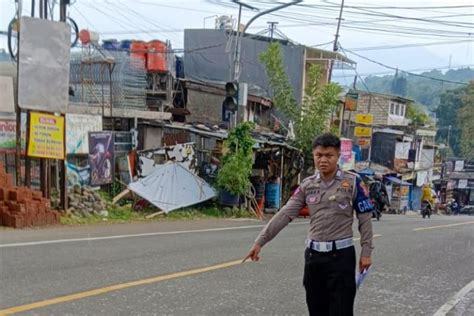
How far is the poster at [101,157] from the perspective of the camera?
18.4m

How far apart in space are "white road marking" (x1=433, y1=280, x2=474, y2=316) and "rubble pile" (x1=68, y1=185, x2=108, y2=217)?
10.1 meters

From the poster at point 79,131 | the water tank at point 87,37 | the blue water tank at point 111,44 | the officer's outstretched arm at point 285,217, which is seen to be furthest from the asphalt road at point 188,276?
the blue water tank at point 111,44

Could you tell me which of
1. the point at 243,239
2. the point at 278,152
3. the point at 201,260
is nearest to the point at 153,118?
the point at 278,152

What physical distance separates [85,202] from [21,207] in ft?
12.0

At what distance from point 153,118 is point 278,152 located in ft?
19.5

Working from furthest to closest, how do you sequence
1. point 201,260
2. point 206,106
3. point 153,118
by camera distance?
point 206,106
point 153,118
point 201,260

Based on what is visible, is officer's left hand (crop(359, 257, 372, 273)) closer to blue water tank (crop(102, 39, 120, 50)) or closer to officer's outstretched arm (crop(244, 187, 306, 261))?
officer's outstretched arm (crop(244, 187, 306, 261))

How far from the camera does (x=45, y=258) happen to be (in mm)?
8680

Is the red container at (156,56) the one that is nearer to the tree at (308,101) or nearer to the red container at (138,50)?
the red container at (138,50)

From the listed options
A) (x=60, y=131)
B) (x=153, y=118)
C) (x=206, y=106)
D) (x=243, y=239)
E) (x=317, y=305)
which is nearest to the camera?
(x=317, y=305)

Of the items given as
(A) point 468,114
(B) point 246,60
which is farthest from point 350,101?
(A) point 468,114

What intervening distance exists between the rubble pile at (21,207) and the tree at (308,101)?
46.4 feet

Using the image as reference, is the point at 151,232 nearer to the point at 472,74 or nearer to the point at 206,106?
the point at 206,106

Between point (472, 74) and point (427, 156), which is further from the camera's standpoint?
point (472, 74)
